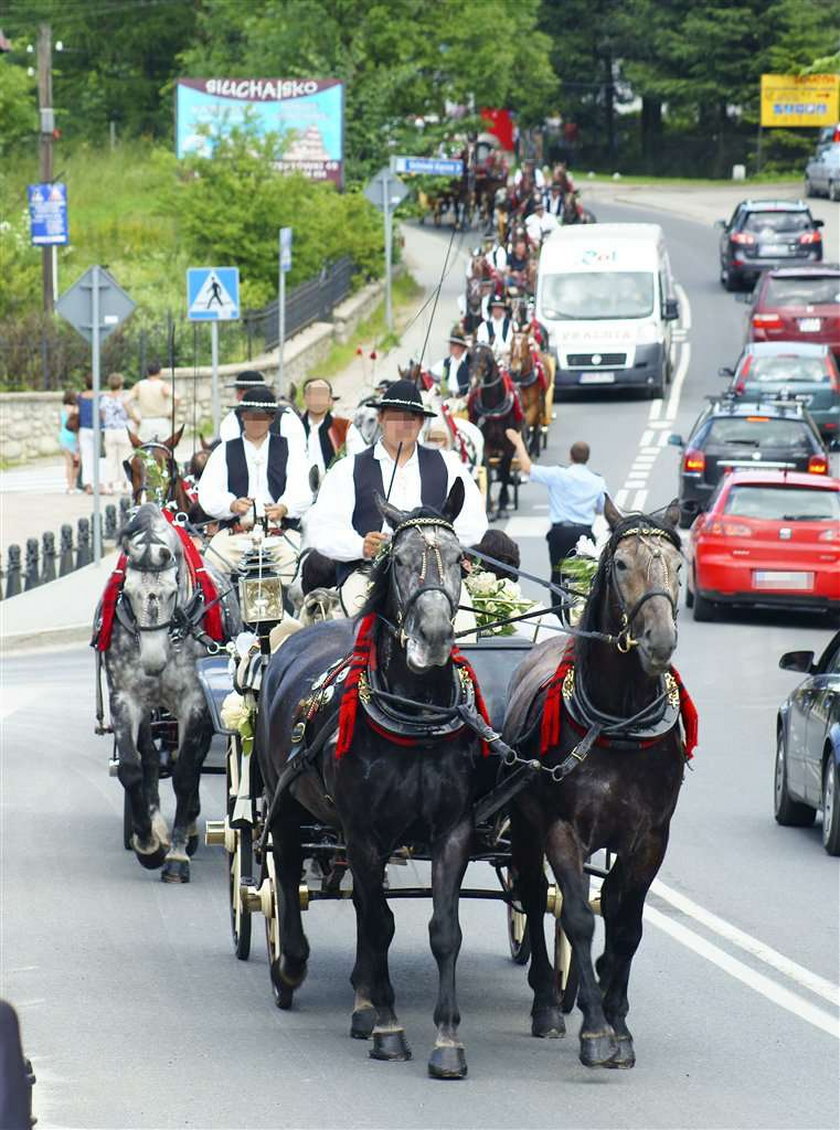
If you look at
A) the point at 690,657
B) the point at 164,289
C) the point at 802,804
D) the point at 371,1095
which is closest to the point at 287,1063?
the point at 371,1095

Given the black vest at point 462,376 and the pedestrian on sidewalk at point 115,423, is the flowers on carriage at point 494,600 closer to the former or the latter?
the black vest at point 462,376

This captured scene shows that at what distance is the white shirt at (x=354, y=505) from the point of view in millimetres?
10984

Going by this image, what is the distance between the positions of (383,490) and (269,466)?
11.1 ft

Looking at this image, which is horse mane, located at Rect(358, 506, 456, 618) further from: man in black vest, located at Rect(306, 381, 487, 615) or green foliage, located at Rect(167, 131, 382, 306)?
green foliage, located at Rect(167, 131, 382, 306)

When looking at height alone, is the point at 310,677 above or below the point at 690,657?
above

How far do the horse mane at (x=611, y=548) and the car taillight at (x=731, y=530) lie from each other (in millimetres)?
15897

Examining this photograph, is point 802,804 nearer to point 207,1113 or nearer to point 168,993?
point 168,993

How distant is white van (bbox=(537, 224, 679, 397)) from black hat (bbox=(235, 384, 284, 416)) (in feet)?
92.2

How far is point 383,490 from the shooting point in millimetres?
11031

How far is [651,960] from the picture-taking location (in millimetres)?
11727

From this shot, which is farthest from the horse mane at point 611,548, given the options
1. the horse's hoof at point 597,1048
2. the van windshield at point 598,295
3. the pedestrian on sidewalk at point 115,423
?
the van windshield at point 598,295

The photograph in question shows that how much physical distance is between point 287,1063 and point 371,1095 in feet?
2.07

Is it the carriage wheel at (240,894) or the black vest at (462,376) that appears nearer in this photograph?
the carriage wheel at (240,894)

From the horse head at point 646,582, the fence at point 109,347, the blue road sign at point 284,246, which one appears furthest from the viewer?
the fence at point 109,347
